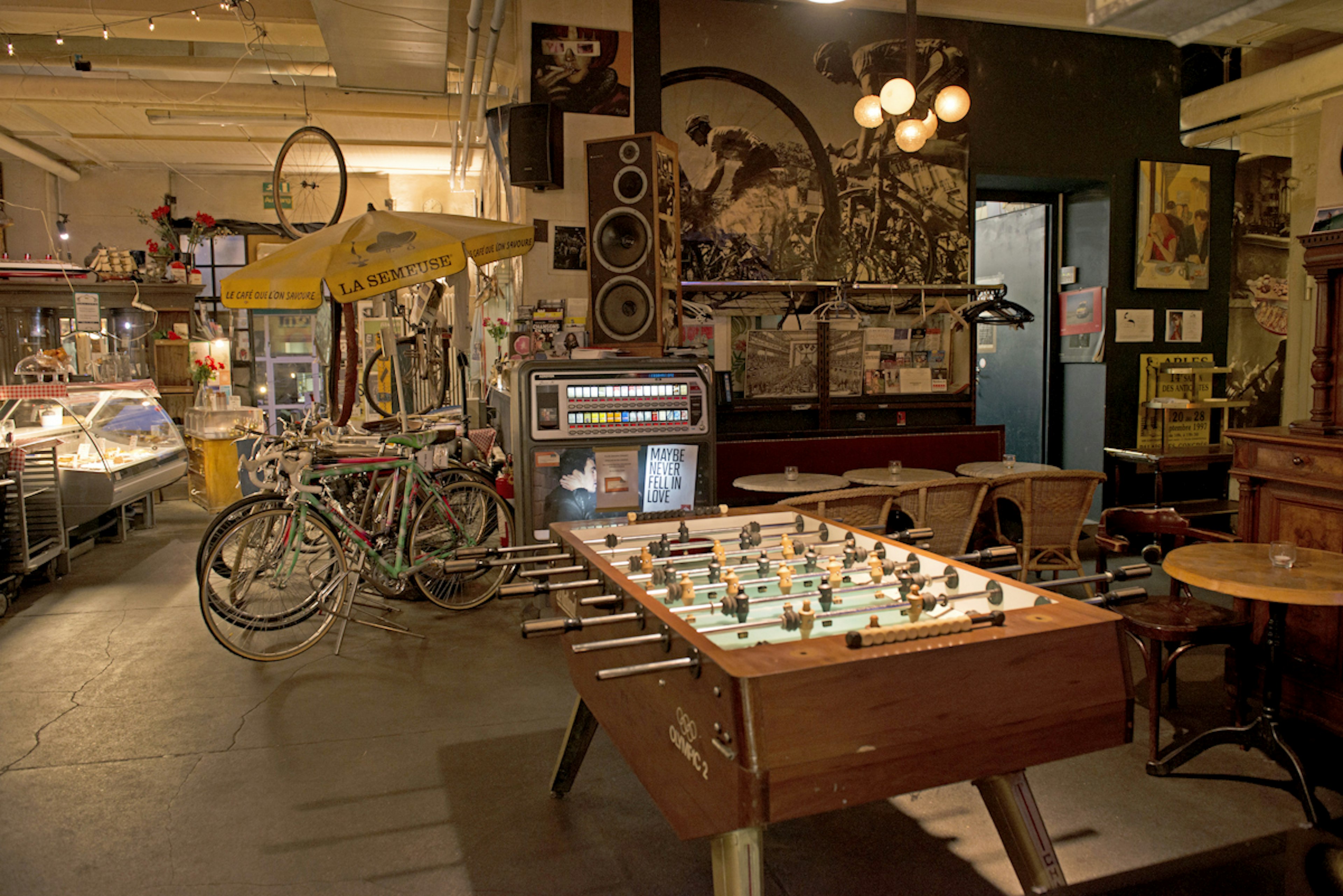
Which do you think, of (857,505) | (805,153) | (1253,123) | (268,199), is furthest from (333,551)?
(268,199)

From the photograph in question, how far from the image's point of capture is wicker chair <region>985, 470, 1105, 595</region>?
423 cm

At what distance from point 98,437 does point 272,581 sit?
3327 millimetres

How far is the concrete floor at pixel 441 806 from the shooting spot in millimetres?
2248

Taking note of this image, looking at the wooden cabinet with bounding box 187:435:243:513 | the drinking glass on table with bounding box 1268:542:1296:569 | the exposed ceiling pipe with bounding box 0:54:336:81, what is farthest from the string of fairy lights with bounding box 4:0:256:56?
the drinking glass on table with bounding box 1268:542:1296:569

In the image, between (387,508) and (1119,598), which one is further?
(387,508)

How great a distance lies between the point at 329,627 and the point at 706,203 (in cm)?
350

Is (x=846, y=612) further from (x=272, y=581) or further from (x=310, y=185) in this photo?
(x=310, y=185)

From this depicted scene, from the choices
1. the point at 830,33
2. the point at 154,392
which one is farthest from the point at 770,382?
the point at 154,392

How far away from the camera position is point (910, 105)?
4238mm

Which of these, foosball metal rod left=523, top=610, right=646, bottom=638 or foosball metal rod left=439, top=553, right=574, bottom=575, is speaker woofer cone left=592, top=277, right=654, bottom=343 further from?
foosball metal rod left=523, top=610, right=646, bottom=638

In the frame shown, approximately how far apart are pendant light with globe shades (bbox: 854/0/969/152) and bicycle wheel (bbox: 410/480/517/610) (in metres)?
2.97

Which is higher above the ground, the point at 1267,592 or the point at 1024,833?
the point at 1267,592

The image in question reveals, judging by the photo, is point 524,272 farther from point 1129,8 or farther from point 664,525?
point 1129,8

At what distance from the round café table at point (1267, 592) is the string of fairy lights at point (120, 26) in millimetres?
6466
